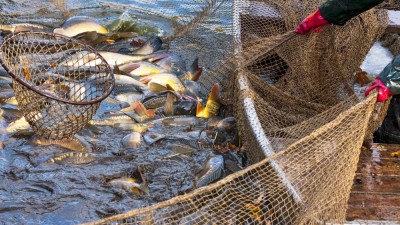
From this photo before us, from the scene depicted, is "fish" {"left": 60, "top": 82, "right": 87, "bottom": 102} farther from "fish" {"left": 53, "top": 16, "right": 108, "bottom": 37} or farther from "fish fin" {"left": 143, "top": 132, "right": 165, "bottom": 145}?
"fish" {"left": 53, "top": 16, "right": 108, "bottom": 37}

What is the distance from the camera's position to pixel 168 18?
10.9 m

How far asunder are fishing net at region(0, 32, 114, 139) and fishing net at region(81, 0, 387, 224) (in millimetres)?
1459

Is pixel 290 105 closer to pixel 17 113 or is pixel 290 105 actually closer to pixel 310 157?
pixel 310 157

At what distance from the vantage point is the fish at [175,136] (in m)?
5.99

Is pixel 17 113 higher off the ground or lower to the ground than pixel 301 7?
lower

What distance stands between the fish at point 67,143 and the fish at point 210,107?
1.47m

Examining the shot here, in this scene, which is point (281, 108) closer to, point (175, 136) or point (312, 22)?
point (312, 22)

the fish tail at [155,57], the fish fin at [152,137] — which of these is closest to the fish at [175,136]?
the fish fin at [152,137]

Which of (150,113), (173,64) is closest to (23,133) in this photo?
(150,113)

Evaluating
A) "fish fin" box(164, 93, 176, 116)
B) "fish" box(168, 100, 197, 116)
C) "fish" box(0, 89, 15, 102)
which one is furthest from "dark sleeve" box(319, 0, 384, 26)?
"fish" box(0, 89, 15, 102)

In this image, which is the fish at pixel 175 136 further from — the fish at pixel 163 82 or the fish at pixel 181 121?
the fish at pixel 163 82

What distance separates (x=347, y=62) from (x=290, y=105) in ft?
3.03

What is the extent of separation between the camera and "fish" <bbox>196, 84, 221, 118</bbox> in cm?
644

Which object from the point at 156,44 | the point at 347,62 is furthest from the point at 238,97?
the point at 156,44
